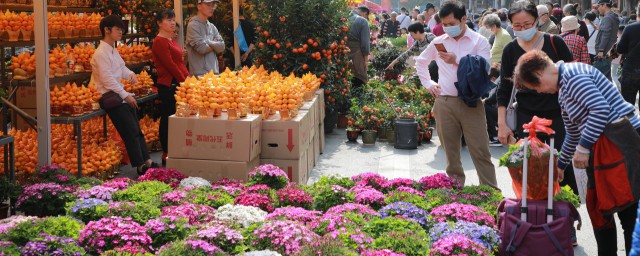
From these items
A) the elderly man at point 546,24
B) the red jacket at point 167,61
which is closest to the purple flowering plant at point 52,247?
the red jacket at point 167,61

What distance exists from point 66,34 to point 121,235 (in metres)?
5.61

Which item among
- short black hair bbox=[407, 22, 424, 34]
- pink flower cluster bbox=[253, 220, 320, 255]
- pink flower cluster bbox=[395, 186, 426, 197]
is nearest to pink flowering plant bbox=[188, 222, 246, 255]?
pink flower cluster bbox=[253, 220, 320, 255]

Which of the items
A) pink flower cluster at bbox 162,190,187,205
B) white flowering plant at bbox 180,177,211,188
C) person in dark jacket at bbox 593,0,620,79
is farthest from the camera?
person in dark jacket at bbox 593,0,620,79

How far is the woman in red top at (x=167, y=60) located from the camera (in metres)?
8.62

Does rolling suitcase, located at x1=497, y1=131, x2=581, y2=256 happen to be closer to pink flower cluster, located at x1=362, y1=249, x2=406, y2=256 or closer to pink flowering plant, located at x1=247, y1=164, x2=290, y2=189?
pink flower cluster, located at x1=362, y1=249, x2=406, y2=256

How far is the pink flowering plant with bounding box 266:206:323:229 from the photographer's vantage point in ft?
16.4

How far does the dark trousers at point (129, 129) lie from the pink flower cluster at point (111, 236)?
12.0ft

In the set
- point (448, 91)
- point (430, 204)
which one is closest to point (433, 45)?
point (448, 91)

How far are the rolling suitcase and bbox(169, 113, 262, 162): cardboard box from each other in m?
2.84

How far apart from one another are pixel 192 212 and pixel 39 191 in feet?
4.03

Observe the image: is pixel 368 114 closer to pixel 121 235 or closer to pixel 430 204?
pixel 430 204

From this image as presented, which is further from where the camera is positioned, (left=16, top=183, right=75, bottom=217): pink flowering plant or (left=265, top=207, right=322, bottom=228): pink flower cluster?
(left=16, top=183, right=75, bottom=217): pink flowering plant

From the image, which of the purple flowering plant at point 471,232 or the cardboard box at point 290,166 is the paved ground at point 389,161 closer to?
the cardboard box at point 290,166

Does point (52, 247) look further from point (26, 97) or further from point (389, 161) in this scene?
point (389, 161)
